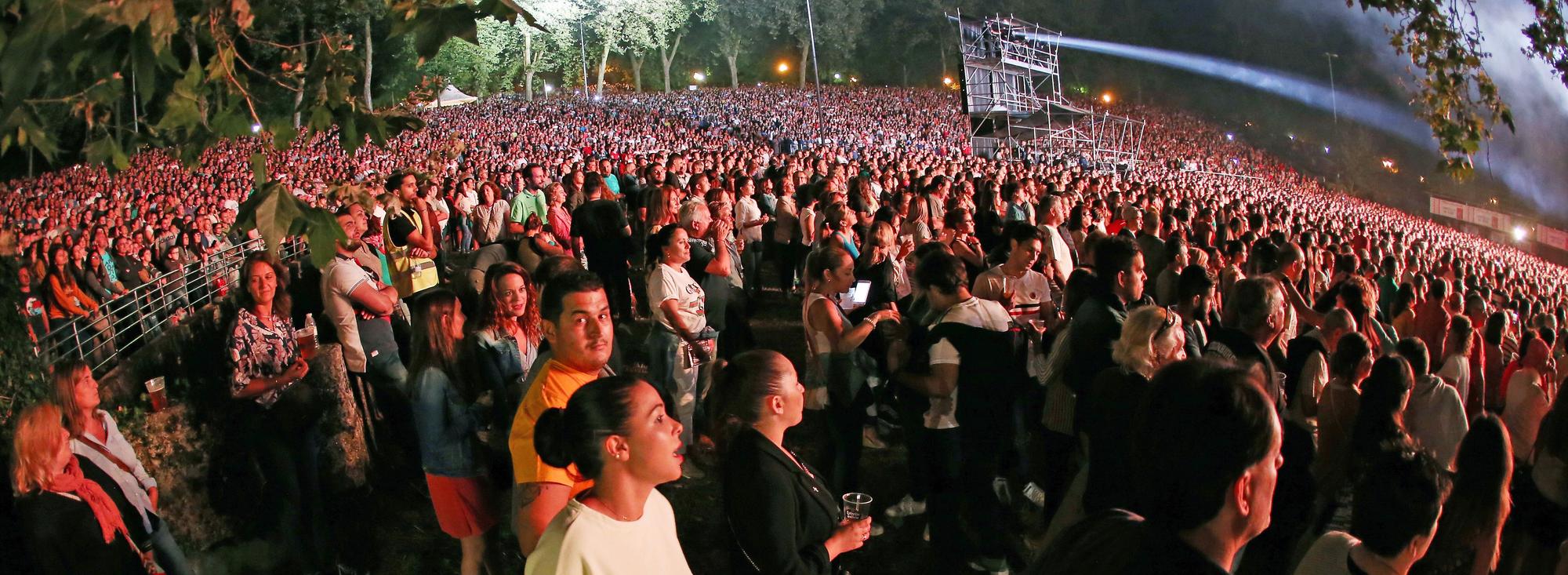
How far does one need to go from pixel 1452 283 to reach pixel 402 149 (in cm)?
2388

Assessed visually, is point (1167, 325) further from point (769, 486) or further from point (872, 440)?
point (872, 440)

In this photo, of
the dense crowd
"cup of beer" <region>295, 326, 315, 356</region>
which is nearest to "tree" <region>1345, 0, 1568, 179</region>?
the dense crowd

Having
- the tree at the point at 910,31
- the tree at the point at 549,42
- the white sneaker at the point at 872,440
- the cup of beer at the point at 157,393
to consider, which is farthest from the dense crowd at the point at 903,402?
the tree at the point at 910,31

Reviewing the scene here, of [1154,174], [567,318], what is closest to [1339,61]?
[1154,174]

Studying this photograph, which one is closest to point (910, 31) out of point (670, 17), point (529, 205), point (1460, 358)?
point (670, 17)

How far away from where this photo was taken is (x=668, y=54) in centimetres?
7312

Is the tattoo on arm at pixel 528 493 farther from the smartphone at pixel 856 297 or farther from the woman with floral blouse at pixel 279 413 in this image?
the smartphone at pixel 856 297

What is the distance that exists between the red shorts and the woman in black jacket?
1.28m

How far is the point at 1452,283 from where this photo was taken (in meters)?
9.55

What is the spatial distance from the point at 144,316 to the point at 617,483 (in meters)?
5.54

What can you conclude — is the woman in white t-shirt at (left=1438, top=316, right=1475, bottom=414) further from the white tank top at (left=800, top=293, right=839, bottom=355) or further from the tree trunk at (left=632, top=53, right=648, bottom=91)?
the tree trunk at (left=632, top=53, right=648, bottom=91)

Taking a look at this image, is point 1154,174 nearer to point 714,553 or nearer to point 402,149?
point 402,149

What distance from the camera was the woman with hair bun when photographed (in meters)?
2.28

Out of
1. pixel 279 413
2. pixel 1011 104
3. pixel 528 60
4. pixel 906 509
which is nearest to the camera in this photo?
pixel 279 413
